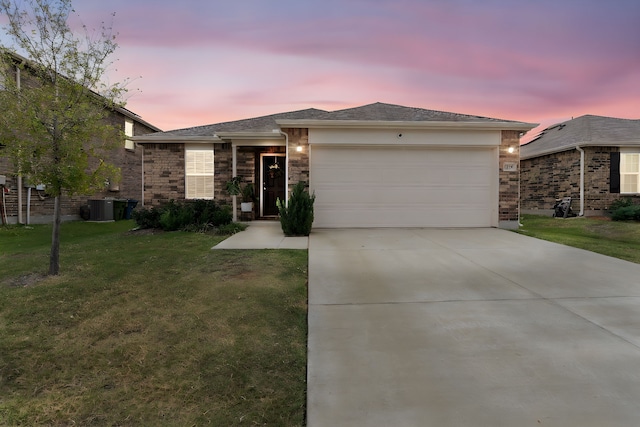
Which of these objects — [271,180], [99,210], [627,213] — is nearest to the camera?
[271,180]

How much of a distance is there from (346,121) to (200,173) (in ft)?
17.6

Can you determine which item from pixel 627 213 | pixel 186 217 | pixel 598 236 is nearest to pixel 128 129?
pixel 186 217

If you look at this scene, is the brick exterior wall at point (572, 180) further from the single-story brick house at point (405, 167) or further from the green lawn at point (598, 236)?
the single-story brick house at point (405, 167)

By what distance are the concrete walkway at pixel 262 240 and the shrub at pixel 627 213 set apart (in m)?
11.9

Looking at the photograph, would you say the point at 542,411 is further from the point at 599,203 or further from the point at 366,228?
the point at 599,203

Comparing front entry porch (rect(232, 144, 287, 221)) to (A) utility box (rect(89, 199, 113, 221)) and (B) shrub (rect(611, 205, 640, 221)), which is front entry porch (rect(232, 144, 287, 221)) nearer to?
(A) utility box (rect(89, 199, 113, 221))

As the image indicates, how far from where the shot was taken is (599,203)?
1372cm

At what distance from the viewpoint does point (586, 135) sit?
46.8 ft

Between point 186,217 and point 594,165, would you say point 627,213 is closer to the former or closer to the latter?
point 594,165

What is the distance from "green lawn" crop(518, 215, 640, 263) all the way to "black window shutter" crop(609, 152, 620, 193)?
2.19 meters

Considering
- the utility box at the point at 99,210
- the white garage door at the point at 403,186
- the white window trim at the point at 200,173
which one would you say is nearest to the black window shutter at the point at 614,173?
the white garage door at the point at 403,186

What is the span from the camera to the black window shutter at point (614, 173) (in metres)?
13.6

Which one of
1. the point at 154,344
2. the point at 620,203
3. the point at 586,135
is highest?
the point at 586,135

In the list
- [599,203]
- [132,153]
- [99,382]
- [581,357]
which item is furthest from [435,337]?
[132,153]
